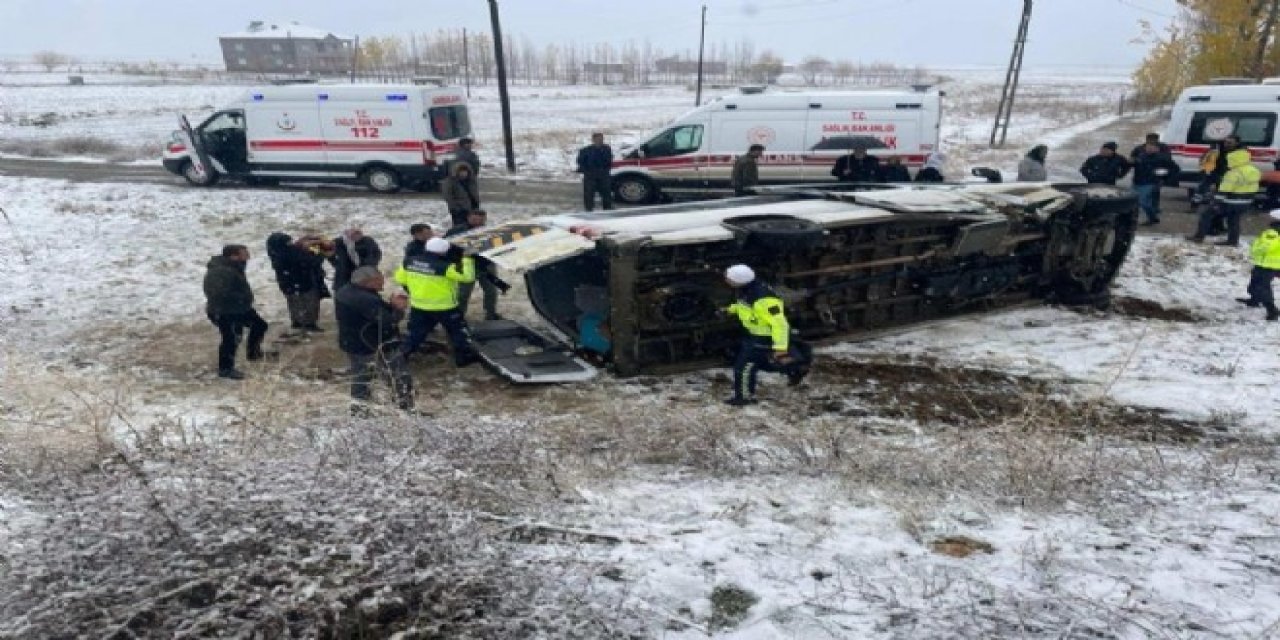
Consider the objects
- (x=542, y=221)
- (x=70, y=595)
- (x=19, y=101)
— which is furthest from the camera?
(x=19, y=101)

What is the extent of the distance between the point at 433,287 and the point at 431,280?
7 centimetres

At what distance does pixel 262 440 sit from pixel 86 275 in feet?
27.6

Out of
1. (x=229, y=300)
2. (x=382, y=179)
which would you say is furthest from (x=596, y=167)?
(x=229, y=300)

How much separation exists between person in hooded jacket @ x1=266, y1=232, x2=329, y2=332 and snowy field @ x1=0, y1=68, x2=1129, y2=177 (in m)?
11.9

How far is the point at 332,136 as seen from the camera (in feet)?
54.7

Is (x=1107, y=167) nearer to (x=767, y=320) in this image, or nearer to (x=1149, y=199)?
(x=1149, y=199)

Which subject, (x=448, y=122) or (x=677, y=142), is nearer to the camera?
(x=677, y=142)

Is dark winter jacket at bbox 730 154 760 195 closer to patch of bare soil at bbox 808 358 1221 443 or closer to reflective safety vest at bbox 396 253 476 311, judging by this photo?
patch of bare soil at bbox 808 358 1221 443

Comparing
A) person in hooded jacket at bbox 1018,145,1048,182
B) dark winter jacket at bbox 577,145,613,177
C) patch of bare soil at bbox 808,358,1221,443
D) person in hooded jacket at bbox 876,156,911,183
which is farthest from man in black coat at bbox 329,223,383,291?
person in hooded jacket at bbox 1018,145,1048,182

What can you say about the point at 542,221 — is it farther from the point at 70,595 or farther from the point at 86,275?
the point at 86,275

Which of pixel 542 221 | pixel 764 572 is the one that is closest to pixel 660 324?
pixel 542 221

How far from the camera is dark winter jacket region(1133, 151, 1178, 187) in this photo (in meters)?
12.9

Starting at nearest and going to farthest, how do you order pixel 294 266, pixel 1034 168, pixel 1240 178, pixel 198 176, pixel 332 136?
pixel 294 266 < pixel 1240 178 < pixel 1034 168 < pixel 332 136 < pixel 198 176

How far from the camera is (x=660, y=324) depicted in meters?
7.55
